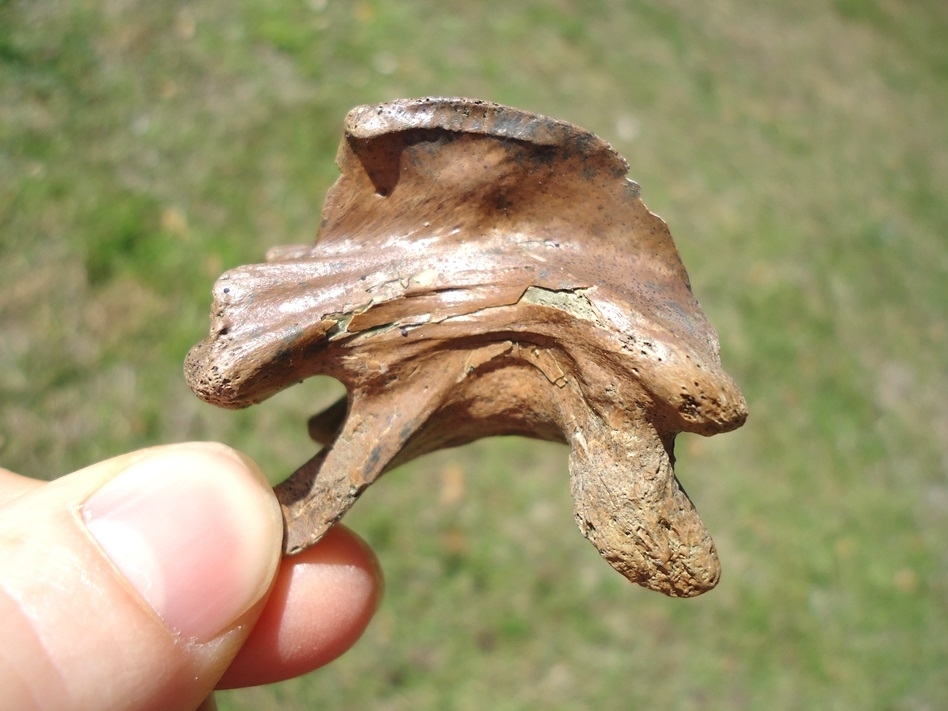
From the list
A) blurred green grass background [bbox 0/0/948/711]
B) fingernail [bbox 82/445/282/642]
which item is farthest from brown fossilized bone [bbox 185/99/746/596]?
blurred green grass background [bbox 0/0/948/711]

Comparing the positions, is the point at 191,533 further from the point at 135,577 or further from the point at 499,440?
the point at 499,440

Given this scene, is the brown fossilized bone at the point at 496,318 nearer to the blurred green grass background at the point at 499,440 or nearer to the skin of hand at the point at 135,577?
the skin of hand at the point at 135,577

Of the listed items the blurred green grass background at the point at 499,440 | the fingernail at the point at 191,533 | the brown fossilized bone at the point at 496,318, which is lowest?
the blurred green grass background at the point at 499,440

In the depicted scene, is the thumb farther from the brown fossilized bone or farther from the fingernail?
the brown fossilized bone

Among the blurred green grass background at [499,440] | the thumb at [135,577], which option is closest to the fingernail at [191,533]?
the thumb at [135,577]

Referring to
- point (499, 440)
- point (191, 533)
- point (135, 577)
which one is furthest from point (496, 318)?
point (499, 440)

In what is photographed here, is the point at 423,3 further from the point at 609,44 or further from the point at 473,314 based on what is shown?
the point at 473,314
